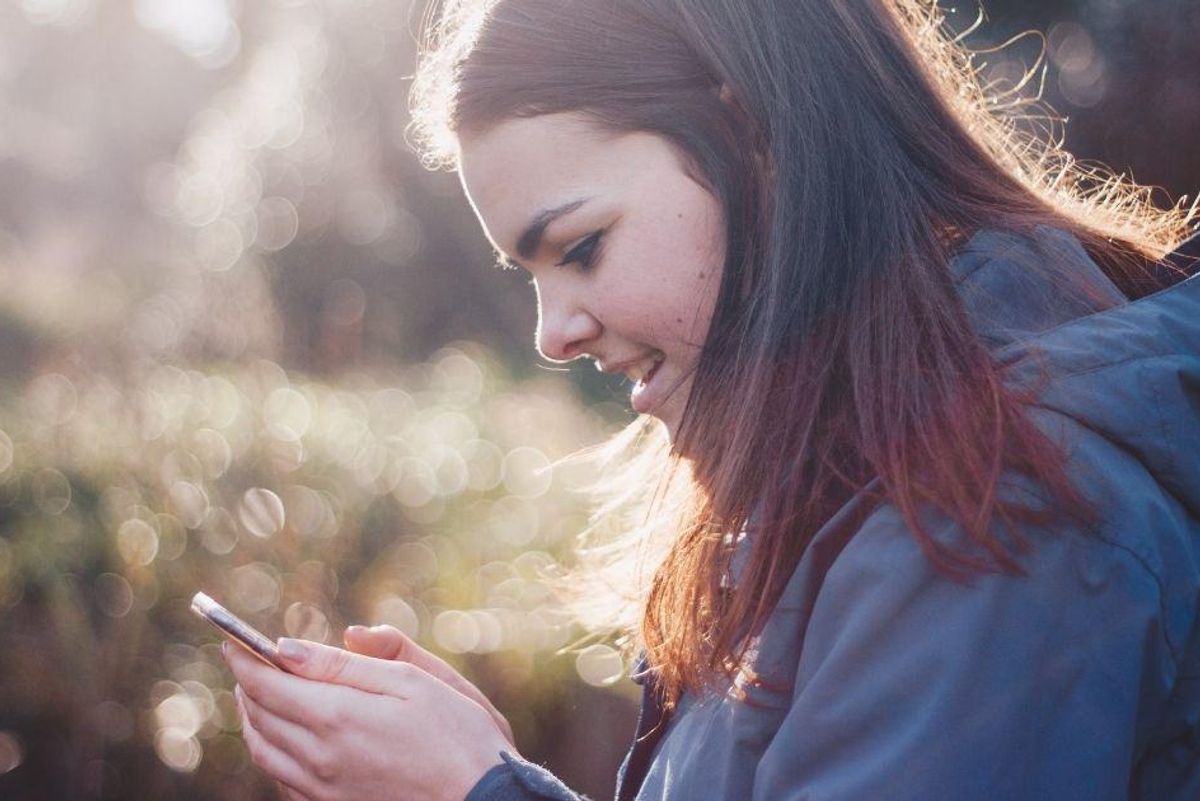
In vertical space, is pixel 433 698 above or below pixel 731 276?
below

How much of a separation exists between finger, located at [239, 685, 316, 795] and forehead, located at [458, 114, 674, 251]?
87cm

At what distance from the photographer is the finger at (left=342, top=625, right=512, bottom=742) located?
1.94 metres

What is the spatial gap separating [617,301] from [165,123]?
1872 cm

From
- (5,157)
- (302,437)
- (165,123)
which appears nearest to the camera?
(302,437)

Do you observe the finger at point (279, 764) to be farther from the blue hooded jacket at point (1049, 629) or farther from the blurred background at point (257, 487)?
the blurred background at point (257, 487)

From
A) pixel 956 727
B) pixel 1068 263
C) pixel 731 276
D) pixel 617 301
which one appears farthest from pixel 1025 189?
pixel 956 727

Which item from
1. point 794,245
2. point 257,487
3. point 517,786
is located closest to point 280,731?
point 517,786

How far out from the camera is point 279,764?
1703 mm

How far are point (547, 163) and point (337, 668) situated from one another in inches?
32.8

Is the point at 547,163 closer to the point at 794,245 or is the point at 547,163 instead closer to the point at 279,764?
the point at 794,245

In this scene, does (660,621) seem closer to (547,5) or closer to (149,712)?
(547,5)

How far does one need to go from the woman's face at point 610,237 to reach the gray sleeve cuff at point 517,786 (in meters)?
0.59

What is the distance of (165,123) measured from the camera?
18609mm

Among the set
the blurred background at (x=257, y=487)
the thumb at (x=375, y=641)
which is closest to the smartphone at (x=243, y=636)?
the thumb at (x=375, y=641)
